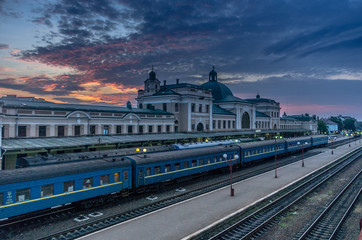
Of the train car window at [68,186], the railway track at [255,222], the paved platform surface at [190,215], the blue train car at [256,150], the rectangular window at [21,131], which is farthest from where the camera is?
the blue train car at [256,150]

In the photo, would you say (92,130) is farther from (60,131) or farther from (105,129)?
(60,131)

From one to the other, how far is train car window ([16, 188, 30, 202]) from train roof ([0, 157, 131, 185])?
64 centimetres

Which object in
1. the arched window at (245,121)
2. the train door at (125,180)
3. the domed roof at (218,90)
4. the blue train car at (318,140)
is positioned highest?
the domed roof at (218,90)

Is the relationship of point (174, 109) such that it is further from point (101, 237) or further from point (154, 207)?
point (101, 237)

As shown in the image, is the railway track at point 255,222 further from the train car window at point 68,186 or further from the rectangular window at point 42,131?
the rectangular window at point 42,131

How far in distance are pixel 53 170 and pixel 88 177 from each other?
2585 millimetres

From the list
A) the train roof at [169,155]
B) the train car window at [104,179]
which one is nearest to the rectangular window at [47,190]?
the train car window at [104,179]

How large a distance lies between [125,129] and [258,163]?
24.8m

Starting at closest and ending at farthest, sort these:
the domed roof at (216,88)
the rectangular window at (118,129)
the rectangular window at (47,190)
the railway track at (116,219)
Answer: the railway track at (116,219)
the rectangular window at (47,190)
the rectangular window at (118,129)
the domed roof at (216,88)

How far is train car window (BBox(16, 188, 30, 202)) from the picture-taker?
51.5ft

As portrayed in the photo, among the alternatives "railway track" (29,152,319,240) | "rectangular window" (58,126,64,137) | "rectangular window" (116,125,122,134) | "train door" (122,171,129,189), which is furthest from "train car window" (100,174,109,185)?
"rectangular window" (116,125,122,134)

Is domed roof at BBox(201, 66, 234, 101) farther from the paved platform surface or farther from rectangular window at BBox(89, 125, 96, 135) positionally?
the paved platform surface

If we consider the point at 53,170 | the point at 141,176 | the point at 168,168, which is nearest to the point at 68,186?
the point at 53,170

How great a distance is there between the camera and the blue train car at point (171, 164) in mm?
23156
